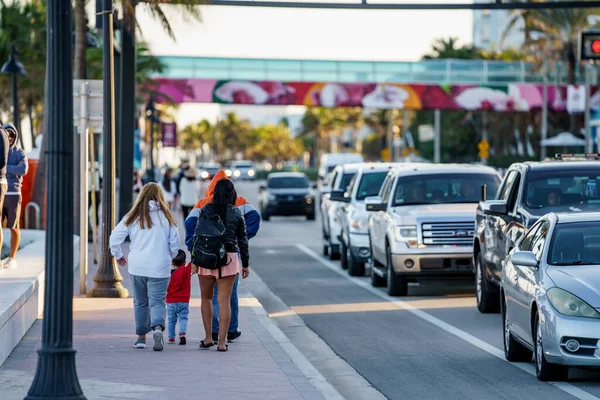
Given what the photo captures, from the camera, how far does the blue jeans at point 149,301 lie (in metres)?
13.0

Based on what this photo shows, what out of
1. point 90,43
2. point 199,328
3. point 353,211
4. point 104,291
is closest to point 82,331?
point 199,328

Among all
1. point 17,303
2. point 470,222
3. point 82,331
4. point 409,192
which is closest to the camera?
point 17,303

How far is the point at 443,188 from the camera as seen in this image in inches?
864

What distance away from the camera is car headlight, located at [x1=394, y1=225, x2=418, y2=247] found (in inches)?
798

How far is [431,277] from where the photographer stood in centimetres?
2058

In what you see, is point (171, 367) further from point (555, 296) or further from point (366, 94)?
point (366, 94)

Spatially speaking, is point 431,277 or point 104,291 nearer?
point 104,291

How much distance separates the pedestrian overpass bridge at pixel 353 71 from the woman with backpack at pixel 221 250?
58.2m

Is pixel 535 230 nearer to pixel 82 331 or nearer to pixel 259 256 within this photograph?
pixel 82 331

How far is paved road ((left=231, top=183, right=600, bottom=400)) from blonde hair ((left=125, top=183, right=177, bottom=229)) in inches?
95.0

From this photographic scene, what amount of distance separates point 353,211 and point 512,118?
234ft

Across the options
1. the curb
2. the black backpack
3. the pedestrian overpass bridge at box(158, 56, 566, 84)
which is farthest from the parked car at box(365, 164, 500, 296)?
the pedestrian overpass bridge at box(158, 56, 566, 84)

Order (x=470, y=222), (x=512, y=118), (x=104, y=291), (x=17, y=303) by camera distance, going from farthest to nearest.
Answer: (x=512, y=118) → (x=470, y=222) → (x=104, y=291) → (x=17, y=303)

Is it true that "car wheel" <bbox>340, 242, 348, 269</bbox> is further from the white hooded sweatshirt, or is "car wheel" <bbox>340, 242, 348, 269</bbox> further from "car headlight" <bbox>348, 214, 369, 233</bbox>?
the white hooded sweatshirt
